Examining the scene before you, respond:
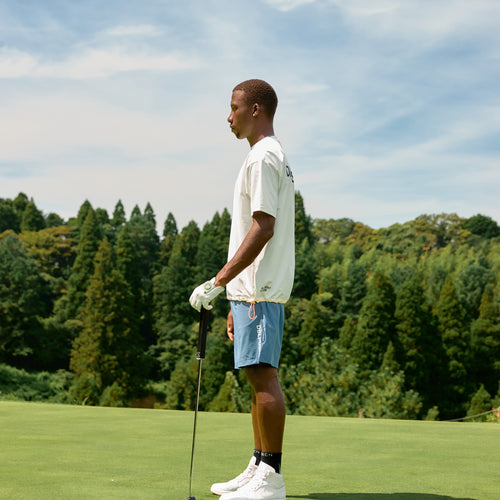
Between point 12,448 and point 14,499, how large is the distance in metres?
1.62

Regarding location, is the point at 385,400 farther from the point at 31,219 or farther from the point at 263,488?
the point at 31,219

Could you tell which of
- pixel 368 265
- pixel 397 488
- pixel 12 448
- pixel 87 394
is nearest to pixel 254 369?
pixel 397 488

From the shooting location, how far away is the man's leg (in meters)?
3.16

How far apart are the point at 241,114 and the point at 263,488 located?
5.54 feet

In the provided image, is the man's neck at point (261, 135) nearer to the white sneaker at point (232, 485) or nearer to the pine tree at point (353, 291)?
the white sneaker at point (232, 485)

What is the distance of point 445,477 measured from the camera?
3.74 meters

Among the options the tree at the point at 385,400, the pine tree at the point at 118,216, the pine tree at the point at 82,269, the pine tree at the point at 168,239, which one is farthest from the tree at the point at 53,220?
the tree at the point at 385,400

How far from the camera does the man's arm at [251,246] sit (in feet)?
10.3

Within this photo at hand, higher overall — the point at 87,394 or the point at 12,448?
the point at 12,448

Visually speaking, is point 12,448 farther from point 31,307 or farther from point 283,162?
point 31,307

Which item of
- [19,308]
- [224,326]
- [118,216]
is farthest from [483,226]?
[19,308]

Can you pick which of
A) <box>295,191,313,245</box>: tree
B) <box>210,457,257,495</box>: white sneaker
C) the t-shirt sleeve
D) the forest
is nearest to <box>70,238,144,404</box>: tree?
the forest

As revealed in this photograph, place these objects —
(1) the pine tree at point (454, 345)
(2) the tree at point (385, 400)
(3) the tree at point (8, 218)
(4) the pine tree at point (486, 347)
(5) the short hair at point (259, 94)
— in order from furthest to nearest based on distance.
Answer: (3) the tree at point (8, 218)
(4) the pine tree at point (486, 347)
(1) the pine tree at point (454, 345)
(2) the tree at point (385, 400)
(5) the short hair at point (259, 94)

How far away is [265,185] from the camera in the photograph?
318 cm
